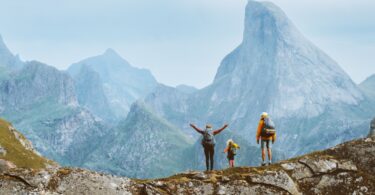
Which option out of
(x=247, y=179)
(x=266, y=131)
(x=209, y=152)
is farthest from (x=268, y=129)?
(x=247, y=179)

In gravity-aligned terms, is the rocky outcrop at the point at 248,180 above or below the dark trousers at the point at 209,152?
below

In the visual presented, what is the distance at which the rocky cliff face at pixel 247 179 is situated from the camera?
21781 mm

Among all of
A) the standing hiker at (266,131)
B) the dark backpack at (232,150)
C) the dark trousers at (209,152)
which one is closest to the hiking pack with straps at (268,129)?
the standing hiker at (266,131)

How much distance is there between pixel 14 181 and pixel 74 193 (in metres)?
2.78

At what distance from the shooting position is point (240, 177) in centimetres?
2425

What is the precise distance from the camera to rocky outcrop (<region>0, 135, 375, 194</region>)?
21.8 m

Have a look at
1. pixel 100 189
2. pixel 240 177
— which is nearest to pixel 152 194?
pixel 100 189

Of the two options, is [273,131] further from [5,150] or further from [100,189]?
[5,150]

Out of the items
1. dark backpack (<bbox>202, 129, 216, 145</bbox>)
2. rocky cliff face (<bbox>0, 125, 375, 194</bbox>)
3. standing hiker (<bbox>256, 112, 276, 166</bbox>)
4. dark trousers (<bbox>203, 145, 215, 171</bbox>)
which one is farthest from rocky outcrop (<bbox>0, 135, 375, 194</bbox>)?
dark backpack (<bbox>202, 129, 216, 145</bbox>)

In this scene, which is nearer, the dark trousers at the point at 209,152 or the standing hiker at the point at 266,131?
the standing hiker at the point at 266,131

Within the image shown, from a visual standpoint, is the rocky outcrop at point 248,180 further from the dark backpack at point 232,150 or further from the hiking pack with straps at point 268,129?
the dark backpack at point 232,150

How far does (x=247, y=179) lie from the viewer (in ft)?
78.7

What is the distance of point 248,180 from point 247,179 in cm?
10

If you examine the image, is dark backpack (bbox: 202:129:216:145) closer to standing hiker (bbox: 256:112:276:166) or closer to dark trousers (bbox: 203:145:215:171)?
dark trousers (bbox: 203:145:215:171)
